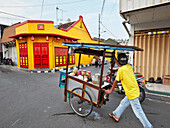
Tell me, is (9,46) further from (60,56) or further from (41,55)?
(60,56)

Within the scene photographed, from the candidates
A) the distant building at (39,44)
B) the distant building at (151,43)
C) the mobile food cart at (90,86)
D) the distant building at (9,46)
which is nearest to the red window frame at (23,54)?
the distant building at (39,44)

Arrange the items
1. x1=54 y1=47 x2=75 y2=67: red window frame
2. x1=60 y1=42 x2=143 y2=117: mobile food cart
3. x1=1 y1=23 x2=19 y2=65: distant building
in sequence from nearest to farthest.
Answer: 1. x1=60 y1=42 x2=143 y2=117: mobile food cart
2. x1=54 y1=47 x2=75 y2=67: red window frame
3. x1=1 y1=23 x2=19 y2=65: distant building

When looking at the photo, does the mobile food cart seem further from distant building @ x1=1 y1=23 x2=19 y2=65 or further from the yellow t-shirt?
distant building @ x1=1 y1=23 x2=19 y2=65

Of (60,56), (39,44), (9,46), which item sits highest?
(9,46)

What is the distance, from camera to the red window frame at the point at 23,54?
10.9 meters

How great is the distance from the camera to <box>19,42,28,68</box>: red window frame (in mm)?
10875

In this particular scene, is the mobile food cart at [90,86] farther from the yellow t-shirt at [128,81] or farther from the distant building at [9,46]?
the distant building at [9,46]

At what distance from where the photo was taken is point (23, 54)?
36.8 ft

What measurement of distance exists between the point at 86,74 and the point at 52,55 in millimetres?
8104

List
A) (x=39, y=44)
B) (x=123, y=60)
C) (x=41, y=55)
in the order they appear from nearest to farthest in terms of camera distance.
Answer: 1. (x=123, y=60)
2. (x=39, y=44)
3. (x=41, y=55)

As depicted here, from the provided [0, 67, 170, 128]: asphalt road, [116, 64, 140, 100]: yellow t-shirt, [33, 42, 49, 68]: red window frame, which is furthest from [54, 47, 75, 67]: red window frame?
[116, 64, 140, 100]: yellow t-shirt

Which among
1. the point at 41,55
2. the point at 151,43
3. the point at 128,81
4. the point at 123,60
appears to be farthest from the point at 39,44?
the point at 128,81

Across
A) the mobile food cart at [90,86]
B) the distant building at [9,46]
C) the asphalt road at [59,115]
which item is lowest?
the asphalt road at [59,115]

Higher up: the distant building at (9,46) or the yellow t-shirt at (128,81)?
the distant building at (9,46)
